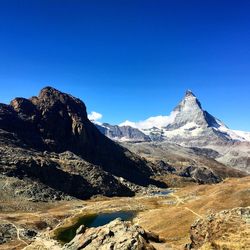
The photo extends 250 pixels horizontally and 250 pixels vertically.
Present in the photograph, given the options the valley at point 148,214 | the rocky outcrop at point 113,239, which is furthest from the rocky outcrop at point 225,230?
the valley at point 148,214

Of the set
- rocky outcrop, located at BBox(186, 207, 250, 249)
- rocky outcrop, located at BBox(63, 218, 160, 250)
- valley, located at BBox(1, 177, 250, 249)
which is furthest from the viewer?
valley, located at BBox(1, 177, 250, 249)

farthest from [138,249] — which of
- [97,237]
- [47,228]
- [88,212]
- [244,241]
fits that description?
[88,212]

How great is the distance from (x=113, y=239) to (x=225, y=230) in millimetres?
14618

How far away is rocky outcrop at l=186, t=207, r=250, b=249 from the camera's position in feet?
117

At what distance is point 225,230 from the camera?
3997 centimetres

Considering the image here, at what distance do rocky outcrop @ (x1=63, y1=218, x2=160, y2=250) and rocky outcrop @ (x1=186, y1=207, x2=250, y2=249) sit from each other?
250 inches

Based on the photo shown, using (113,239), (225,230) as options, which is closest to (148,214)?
(113,239)

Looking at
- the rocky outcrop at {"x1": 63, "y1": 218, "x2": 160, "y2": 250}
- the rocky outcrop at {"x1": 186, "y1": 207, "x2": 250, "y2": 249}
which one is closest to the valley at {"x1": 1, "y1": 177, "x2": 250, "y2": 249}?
the rocky outcrop at {"x1": 63, "y1": 218, "x2": 160, "y2": 250}

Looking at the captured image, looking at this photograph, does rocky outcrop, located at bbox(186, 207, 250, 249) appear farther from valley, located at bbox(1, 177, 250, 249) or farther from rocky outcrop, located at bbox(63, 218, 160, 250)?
valley, located at bbox(1, 177, 250, 249)

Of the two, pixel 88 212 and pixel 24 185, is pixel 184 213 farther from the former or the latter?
pixel 24 185

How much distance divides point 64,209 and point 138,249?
130233 mm

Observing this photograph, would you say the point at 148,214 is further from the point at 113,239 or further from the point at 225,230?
the point at 225,230

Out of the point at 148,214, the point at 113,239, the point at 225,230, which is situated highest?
the point at 225,230

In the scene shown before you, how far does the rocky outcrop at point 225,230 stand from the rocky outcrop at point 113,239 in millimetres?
6358
